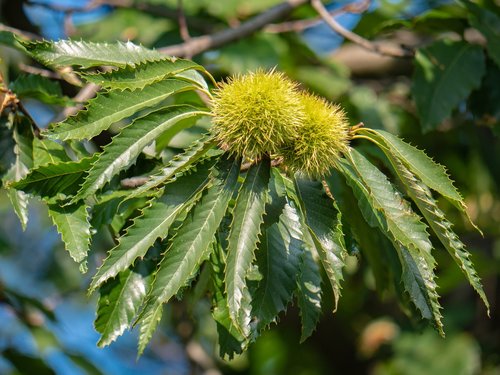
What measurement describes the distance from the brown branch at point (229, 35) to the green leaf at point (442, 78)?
1.83ft

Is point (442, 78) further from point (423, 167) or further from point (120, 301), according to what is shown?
point (120, 301)

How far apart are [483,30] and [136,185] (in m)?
1.24

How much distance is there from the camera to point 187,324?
130 inches

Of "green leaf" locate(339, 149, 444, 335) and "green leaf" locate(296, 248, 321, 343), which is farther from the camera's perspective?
"green leaf" locate(296, 248, 321, 343)

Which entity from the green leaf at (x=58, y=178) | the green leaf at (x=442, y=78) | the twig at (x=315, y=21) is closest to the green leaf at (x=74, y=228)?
the green leaf at (x=58, y=178)

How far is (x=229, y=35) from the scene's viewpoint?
2.40 m

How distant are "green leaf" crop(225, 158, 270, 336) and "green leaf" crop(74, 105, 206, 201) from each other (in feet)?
0.56

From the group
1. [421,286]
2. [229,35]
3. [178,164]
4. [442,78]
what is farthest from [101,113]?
[442,78]

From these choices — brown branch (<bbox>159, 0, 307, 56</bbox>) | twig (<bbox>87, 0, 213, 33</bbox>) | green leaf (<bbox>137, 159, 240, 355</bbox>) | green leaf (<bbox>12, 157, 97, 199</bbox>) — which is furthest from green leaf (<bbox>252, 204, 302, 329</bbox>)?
twig (<bbox>87, 0, 213, 33</bbox>)

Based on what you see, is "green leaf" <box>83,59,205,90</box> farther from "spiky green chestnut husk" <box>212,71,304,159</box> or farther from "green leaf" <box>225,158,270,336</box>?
A: "green leaf" <box>225,158,270,336</box>

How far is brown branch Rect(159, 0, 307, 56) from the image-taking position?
2.22m

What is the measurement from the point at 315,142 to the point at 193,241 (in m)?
0.28

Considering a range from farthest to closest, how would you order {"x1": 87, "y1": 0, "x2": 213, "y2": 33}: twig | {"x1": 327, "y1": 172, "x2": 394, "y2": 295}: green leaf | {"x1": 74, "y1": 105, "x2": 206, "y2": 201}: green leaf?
1. {"x1": 87, "y1": 0, "x2": 213, "y2": 33}: twig
2. {"x1": 327, "y1": 172, "x2": 394, "y2": 295}: green leaf
3. {"x1": 74, "y1": 105, "x2": 206, "y2": 201}: green leaf

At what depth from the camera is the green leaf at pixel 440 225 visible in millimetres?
1261
